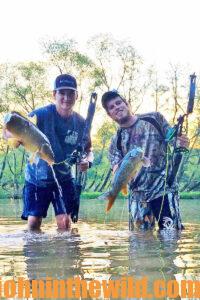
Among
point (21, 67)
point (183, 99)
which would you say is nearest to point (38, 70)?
point (21, 67)

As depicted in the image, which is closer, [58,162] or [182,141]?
[182,141]

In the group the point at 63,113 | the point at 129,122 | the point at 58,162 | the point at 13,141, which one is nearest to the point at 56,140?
the point at 58,162

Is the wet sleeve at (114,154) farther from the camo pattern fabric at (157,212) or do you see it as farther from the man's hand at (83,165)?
the camo pattern fabric at (157,212)

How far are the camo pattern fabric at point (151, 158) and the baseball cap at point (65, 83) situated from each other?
117 centimetres

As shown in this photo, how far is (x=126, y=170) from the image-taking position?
Answer: 24.9 feet

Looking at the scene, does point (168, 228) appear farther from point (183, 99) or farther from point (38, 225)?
point (183, 99)

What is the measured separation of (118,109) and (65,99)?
3.80 feet

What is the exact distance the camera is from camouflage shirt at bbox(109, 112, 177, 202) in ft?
28.0

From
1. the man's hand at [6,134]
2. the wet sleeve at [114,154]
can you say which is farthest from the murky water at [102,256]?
the man's hand at [6,134]

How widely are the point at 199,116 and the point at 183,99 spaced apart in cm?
253

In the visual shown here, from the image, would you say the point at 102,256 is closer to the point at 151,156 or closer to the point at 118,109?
the point at 151,156

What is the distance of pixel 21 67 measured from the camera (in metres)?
50.8

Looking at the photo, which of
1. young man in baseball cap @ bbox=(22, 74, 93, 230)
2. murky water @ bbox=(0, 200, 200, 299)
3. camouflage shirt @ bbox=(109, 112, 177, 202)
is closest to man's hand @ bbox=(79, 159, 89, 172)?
young man in baseball cap @ bbox=(22, 74, 93, 230)

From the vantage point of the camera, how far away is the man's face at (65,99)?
29.7ft
